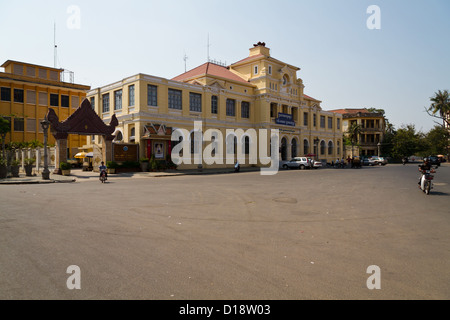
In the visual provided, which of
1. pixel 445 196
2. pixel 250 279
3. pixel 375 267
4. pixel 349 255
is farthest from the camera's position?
pixel 445 196

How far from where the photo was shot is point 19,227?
7.08 m

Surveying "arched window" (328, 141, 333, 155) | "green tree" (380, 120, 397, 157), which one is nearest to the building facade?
"green tree" (380, 120, 397, 157)

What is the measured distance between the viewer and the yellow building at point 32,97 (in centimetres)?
4081

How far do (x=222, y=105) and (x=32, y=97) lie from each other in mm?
28111

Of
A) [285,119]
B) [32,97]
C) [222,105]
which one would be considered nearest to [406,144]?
[285,119]

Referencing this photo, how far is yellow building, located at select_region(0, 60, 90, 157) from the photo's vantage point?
40.8 meters

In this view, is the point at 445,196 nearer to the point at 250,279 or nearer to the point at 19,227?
the point at 250,279

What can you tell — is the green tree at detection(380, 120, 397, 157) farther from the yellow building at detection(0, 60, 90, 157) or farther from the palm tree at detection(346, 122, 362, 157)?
the yellow building at detection(0, 60, 90, 157)

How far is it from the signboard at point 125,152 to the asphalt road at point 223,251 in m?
19.6

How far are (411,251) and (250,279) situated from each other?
11.1 ft

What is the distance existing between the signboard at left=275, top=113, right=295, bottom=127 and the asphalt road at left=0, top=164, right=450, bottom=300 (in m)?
34.6
